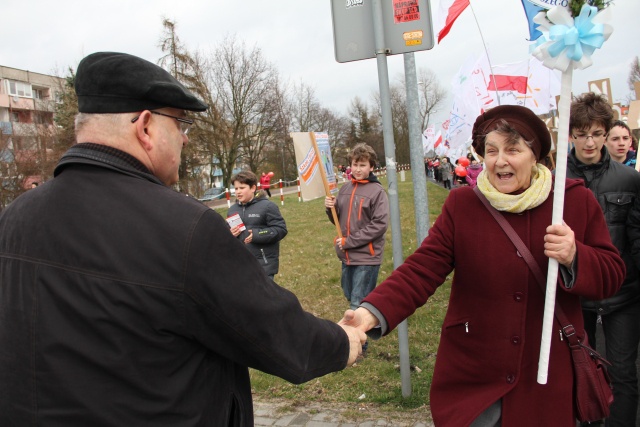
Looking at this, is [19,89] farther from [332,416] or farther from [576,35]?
[576,35]

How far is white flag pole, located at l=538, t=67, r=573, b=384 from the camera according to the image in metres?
2.12

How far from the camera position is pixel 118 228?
1542 mm

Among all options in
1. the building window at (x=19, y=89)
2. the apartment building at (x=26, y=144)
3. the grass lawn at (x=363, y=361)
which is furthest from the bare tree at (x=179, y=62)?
the building window at (x=19, y=89)

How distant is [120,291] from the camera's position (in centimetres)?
152

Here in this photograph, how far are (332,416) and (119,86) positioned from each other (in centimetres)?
334

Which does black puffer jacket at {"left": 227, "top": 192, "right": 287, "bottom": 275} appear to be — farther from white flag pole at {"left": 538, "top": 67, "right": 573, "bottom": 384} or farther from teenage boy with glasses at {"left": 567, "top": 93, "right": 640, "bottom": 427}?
white flag pole at {"left": 538, "top": 67, "right": 573, "bottom": 384}

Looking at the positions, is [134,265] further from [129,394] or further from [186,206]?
[129,394]

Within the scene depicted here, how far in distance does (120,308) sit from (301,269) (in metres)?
9.00

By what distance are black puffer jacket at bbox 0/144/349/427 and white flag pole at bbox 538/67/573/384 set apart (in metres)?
1.20

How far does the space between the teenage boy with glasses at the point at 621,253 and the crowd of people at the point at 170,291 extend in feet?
3.65

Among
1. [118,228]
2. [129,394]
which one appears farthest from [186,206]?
[129,394]

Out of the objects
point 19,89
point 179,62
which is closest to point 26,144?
point 179,62

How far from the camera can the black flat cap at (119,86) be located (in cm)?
167

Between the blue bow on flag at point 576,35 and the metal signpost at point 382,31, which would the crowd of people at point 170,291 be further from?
the metal signpost at point 382,31
